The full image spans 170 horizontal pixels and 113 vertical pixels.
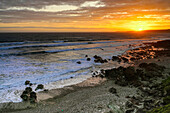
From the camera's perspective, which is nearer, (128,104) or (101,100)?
(128,104)

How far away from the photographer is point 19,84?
31.3 ft

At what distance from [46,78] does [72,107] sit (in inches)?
221

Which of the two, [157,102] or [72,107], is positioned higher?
[157,102]

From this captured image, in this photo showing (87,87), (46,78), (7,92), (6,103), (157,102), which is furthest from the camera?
(46,78)

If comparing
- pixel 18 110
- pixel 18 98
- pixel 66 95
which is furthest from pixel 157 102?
pixel 18 98

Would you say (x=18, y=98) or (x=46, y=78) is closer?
(x=18, y=98)

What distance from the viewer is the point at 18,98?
294 inches

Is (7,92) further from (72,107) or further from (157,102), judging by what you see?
(157,102)

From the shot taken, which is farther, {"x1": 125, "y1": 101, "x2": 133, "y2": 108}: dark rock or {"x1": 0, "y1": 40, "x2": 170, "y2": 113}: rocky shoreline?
{"x1": 125, "y1": 101, "x2": 133, "y2": 108}: dark rock

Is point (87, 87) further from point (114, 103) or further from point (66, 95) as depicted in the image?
point (114, 103)

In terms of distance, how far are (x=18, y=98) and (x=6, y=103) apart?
689 millimetres

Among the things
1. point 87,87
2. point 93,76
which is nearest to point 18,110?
point 87,87

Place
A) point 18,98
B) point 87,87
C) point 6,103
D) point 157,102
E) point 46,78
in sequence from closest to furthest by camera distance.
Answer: point 157,102 → point 6,103 → point 18,98 → point 87,87 → point 46,78

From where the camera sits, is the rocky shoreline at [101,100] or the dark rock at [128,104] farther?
the dark rock at [128,104]
